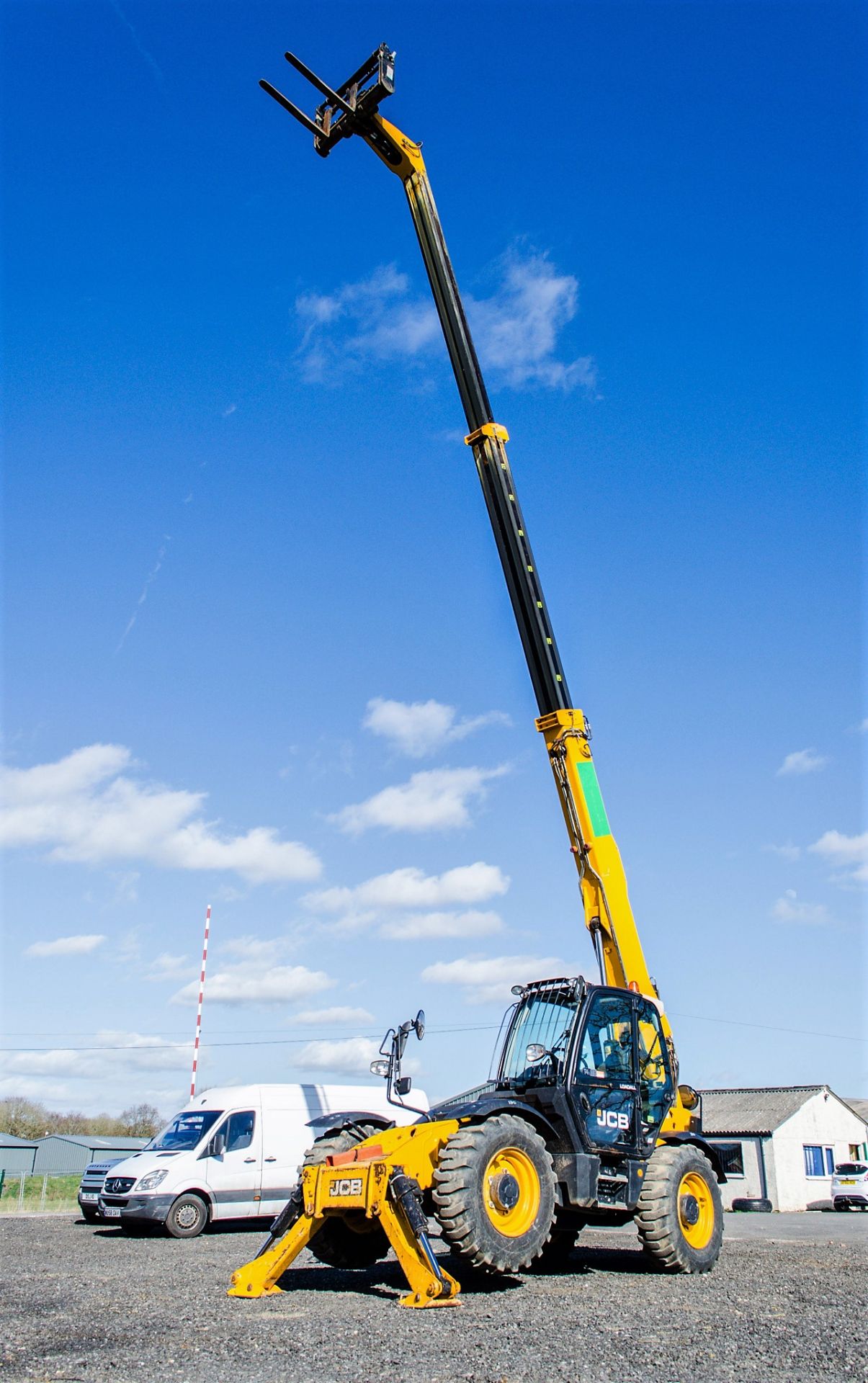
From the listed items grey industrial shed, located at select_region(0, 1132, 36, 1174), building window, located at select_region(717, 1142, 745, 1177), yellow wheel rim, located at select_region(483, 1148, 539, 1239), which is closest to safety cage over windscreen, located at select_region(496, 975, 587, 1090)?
yellow wheel rim, located at select_region(483, 1148, 539, 1239)

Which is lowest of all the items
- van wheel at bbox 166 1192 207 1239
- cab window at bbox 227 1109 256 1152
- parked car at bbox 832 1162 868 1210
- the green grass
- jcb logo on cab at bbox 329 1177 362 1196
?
parked car at bbox 832 1162 868 1210

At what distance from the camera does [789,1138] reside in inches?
1481

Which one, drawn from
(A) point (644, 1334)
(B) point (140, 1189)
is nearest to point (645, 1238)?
(A) point (644, 1334)

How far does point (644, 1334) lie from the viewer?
618cm

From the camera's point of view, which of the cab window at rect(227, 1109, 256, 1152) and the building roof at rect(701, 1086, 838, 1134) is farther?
→ the building roof at rect(701, 1086, 838, 1134)

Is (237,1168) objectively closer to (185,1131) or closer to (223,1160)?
(223,1160)

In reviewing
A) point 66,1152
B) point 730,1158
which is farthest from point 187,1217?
point 66,1152

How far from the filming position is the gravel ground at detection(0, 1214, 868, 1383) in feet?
17.1

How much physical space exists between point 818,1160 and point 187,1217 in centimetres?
3277

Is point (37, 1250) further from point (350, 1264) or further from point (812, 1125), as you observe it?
point (812, 1125)

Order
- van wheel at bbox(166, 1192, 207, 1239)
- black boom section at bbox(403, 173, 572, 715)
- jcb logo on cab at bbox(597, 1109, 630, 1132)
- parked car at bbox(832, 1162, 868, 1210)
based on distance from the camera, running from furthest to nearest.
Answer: parked car at bbox(832, 1162, 868, 1210)
van wheel at bbox(166, 1192, 207, 1239)
black boom section at bbox(403, 173, 572, 715)
jcb logo on cab at bbox(597, 1109, 630, 1132)

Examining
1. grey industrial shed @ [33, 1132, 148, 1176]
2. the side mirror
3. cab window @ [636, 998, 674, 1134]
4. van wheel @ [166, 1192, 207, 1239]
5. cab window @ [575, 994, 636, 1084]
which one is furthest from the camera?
grey industrial shed @ [33, 1132, 148, 1176]

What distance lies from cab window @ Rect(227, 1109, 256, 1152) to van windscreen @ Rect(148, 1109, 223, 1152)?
256 mm

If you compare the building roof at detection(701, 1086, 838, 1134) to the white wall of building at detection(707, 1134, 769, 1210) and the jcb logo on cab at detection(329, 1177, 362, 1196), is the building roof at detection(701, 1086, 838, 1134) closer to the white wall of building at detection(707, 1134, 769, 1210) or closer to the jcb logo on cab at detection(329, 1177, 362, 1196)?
the white wall of building at detection(707, 1134, 769, 1210)
